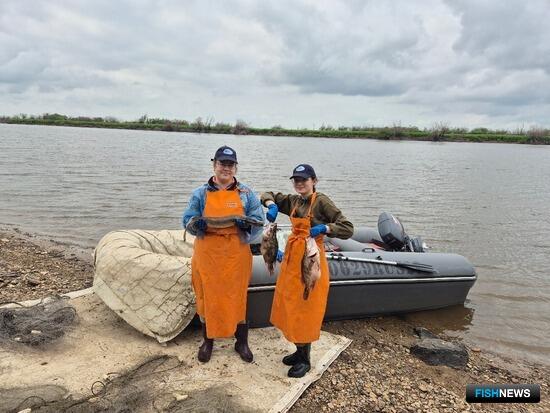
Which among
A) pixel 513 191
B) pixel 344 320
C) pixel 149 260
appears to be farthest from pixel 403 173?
pixel 149 260

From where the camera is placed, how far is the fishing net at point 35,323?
4234 millimetres

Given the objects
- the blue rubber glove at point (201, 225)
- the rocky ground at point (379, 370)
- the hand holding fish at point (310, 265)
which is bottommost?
the rocky ground at point (379, 370)

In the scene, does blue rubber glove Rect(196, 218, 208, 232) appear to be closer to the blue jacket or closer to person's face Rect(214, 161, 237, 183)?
the blue jacket

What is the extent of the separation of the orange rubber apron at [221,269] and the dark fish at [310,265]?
0.60 meters

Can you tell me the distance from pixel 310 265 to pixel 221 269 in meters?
0.77

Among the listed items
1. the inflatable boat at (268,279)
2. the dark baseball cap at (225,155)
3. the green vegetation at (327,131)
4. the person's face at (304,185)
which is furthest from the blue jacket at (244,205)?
the green vegetation at (327,131)

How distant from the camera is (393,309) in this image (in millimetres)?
6211

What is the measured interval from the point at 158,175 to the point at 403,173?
1162cm

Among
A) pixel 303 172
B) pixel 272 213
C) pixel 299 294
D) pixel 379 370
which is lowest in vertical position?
pixel 379 370

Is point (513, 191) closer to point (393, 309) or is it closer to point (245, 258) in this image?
point (393, 309)

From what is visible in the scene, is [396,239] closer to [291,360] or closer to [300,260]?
[291,360]

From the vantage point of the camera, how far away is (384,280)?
5934 mm

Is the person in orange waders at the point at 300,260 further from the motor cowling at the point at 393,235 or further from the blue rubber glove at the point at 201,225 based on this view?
the motor cowling at the point at 393,235

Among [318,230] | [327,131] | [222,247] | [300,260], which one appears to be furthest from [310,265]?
[327,131]
